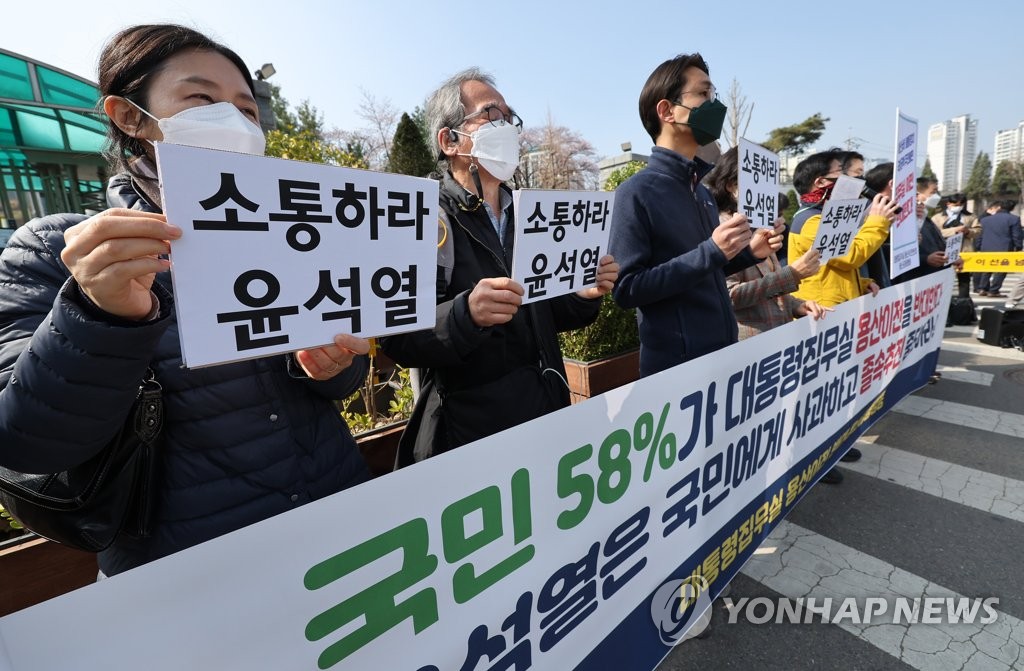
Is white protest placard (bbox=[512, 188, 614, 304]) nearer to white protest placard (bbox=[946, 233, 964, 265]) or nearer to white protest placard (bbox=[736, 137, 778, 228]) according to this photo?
white protest placard (bbox=[736, 137, 778, 228])

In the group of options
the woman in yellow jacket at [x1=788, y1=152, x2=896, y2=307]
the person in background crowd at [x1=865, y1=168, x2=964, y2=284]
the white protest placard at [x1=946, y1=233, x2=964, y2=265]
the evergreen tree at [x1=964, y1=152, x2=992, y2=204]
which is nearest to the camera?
the woman in yellow jacket at [x1=788, y1=152, x2=896, y2=307]

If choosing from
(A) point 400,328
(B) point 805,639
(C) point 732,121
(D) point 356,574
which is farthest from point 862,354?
(C) point 732,121

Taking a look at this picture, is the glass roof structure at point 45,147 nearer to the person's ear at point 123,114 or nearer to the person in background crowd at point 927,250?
the person's ear at point 123,114

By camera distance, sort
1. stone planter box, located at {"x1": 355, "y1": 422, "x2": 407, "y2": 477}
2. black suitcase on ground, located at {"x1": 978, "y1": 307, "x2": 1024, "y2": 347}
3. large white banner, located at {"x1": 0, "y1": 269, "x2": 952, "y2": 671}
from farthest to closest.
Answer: black suitcase on ground, located at {"x1": 978, "y1": 307, "x2": 1024, "y2": 347} → stone planter box, located at {"x1": 355, "y1": 422, "x2": 407, "y2": 477} → large white banner, located at {"x1": 0, "y1": 269, "x2": 952, "y2": 671}

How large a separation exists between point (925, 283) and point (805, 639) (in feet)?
10.1

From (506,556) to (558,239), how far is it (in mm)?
951

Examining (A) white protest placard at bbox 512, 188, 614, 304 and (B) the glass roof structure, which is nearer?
(A) white protest placard at bbox 512, 188, 614, 304

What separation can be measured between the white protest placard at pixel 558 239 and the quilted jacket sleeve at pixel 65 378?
0.91 m

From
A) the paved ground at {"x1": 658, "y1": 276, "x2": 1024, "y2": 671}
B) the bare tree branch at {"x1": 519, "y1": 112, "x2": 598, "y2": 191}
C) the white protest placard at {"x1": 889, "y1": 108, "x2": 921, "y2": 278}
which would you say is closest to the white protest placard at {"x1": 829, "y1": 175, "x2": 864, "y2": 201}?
the white protest placard at {"x1": 889, "y1": 108, "x2": 921, "y2": 278}

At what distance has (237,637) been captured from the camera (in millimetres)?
783

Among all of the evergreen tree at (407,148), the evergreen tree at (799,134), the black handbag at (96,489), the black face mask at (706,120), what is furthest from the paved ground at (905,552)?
the evergreen tree at (799,134)

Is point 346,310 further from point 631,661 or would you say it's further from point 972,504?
point 972,504

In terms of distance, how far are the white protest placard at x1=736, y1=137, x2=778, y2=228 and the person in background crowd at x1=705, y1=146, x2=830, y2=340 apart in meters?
0.16

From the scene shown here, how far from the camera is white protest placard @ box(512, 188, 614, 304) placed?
1.48 meters
